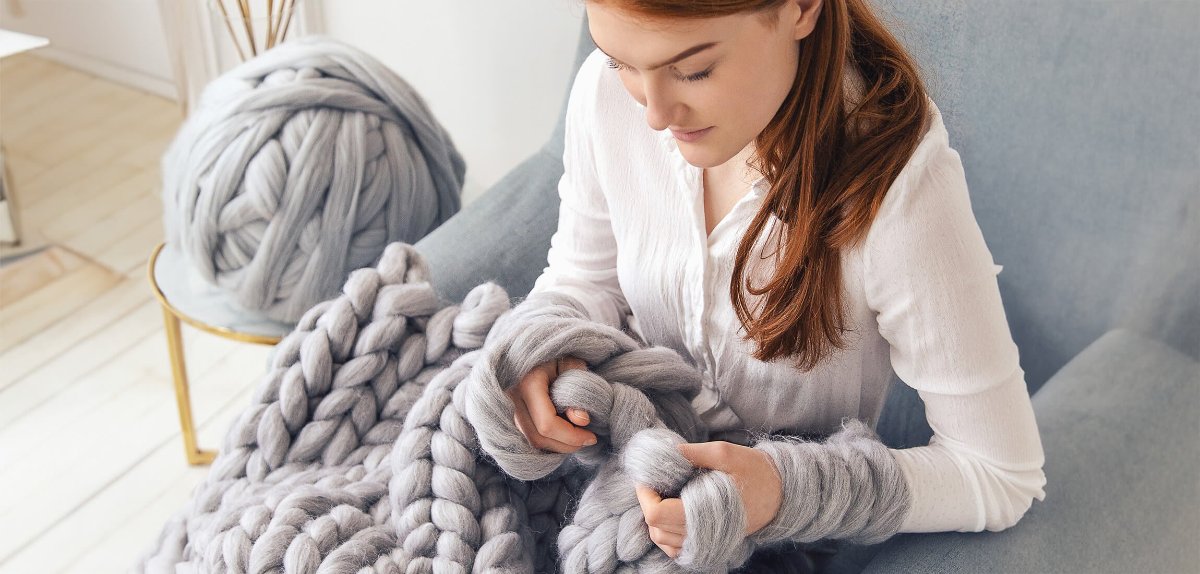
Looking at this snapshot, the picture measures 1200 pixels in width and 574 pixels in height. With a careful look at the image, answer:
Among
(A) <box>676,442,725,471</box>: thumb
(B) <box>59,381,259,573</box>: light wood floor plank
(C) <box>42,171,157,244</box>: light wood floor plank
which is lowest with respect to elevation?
(B) <box>59,381,259,573</box>: light wood floor plank

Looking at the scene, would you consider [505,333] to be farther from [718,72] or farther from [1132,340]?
[1132,340]

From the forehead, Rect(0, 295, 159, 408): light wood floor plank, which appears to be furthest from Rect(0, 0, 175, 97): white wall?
the forehead

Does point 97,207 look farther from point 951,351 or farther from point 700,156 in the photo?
point 951,351

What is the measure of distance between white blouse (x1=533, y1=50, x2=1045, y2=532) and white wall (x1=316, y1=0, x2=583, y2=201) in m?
0.63

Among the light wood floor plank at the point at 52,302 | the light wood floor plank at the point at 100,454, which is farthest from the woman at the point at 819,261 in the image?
the light wood floor plank at the point at 52,302

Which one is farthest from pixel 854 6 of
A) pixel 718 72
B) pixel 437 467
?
pixel 437 467

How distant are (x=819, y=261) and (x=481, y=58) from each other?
1019 millimetres

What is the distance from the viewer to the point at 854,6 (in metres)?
0.68

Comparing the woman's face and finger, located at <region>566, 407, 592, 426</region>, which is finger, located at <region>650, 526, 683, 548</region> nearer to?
finger, located at <region>566, 407, 592, 426</region>

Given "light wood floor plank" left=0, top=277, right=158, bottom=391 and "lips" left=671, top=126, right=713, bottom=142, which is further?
"light wood floor plank" left=0, top=277, right=158, bottom=391

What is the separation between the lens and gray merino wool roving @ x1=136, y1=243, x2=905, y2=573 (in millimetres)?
683

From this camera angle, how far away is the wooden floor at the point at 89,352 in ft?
4.65

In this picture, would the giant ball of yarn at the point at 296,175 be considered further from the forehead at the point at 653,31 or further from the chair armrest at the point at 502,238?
the forehead at the point at 653,31

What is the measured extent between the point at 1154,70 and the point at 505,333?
587mm
